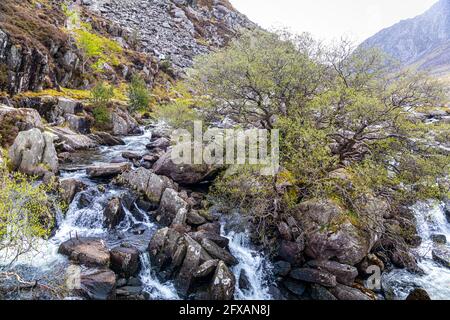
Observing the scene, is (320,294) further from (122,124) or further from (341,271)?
(122,124)

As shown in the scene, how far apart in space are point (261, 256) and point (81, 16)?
84.4 metres

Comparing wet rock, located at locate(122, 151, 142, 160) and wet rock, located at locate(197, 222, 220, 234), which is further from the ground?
wet rock, located at locate(122, 151, 142, 160)

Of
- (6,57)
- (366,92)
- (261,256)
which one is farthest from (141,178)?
(6,57)

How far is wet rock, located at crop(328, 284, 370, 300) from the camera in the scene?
43.2 ft

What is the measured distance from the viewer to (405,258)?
653 inches

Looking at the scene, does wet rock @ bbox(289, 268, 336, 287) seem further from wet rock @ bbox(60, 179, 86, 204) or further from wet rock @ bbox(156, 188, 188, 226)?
wet rock @ bbox(60, 179, 86, 204)

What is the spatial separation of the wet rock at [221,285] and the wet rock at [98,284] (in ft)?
13.8

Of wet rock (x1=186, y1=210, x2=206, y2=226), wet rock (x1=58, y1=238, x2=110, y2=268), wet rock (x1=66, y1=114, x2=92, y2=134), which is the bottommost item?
wet rock (x1=58, y1=238, x2=110, y2=268)

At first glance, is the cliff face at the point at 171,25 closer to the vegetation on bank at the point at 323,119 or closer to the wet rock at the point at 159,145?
the wet rock at the point at 159,145

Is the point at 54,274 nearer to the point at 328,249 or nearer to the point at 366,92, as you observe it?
the point at 328,249

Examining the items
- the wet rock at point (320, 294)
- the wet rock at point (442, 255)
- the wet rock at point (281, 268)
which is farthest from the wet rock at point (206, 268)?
the wet rock at point (442, 255)

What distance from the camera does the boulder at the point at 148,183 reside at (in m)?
19.2

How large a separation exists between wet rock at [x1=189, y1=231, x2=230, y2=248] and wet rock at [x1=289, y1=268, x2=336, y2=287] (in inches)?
151

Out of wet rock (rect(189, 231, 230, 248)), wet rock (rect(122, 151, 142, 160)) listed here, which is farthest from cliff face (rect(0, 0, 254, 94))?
wet rock (rect(189, 231, 230, 248))
